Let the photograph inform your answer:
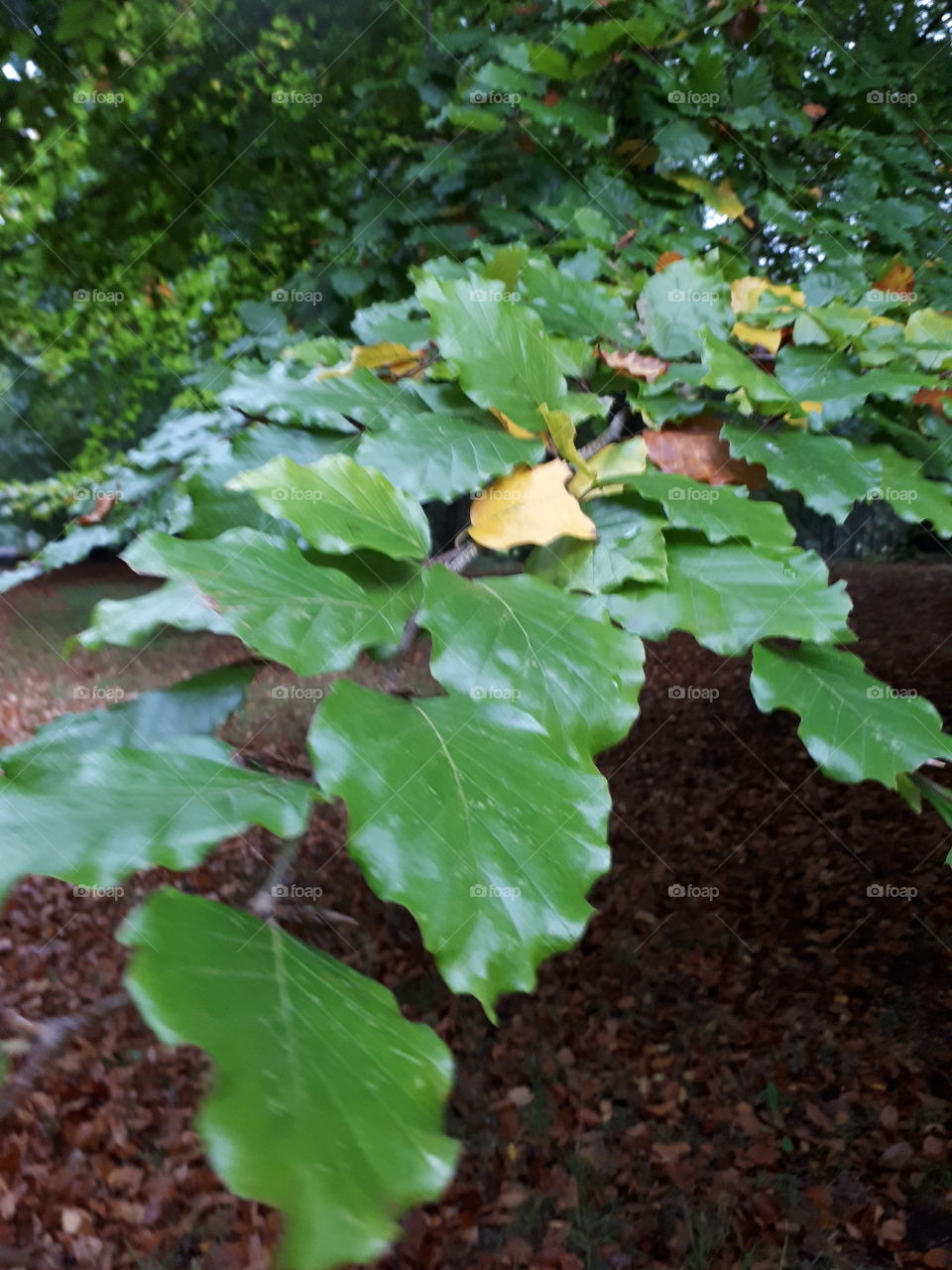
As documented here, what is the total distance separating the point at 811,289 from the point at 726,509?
585 mm

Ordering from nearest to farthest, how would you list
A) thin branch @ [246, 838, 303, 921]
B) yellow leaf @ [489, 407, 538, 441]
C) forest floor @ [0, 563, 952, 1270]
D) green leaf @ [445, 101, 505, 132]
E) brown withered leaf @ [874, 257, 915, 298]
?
thin branch @ [246, 838, 303, 921] < yellow leaf @ [489, 407, 538, 441] < brown withered leaf @ [874, 257, 915, 298] < green leaf @ [445, 101, 505, 132] < forest floor @ [0, 563, 952, 1270]

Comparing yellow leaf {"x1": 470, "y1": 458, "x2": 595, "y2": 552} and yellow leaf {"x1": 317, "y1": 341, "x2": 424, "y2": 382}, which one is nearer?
yellow leaf {"x1": 470, "y1": 458, "x2": 595, "y2": 552}

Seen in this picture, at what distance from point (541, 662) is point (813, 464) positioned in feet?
1.18

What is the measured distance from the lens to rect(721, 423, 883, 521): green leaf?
1.99ft

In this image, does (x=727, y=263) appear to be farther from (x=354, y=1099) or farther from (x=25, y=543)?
(x=25, y=543)

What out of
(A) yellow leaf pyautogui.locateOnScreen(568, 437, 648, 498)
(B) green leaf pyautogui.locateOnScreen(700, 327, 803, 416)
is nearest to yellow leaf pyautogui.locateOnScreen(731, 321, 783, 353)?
(B) green leaf pyautogui.locateOnScreen(700, 327, 803, 416)

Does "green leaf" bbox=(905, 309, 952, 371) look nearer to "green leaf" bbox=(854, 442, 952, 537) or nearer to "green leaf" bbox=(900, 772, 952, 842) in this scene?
"green leaf" bbox=(854, 442, 952, 537)

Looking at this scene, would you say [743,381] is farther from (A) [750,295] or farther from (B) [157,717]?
(B) [157,717]

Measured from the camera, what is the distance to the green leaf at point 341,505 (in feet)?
1.30

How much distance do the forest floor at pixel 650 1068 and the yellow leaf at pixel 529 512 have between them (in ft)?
2.10

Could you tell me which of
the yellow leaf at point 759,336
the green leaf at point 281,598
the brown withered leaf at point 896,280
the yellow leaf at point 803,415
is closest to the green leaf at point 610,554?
the green leaf at point 281,598

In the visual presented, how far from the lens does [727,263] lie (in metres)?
1.02

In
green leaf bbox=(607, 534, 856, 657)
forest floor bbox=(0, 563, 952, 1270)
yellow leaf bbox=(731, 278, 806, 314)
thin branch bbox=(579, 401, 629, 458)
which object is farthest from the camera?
forest floor bbox=(0, 563, 952, 1270)

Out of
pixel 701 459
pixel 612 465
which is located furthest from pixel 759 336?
pixel 612 465
